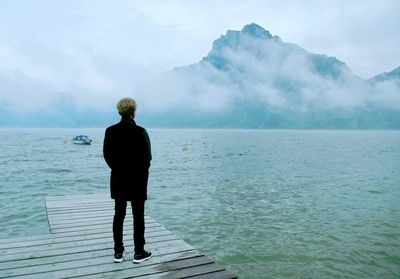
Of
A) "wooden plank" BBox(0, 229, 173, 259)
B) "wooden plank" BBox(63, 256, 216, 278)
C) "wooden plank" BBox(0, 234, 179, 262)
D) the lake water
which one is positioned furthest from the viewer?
the lake water

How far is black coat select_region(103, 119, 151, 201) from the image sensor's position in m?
7.21

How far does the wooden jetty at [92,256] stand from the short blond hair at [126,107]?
3.08m

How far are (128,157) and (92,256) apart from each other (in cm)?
256

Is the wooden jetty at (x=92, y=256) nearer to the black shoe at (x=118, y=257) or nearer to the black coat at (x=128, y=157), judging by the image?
the black shoe at (x=118, y=257)

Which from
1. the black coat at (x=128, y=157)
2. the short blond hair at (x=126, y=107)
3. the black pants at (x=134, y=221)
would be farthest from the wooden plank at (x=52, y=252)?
the short blond hair at (x=126, y=107)

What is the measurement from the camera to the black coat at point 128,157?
721 centimetres

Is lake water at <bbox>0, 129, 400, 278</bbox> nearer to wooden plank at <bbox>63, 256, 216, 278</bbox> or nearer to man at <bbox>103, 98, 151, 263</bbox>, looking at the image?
wooden plank at <bbox>63, 256, 216, 278</bbox>

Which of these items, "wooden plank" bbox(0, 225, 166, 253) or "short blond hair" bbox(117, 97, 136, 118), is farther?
"wooden plank" bbox(0, 225, 166, 253)

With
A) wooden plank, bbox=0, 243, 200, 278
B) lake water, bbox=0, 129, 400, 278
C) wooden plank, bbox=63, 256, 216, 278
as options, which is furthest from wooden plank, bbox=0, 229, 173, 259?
lake water, bbox=0, 129, 400, 278

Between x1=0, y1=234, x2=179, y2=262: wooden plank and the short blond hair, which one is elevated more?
the short blond hair

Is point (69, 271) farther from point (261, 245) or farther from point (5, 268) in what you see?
point (261, 245)

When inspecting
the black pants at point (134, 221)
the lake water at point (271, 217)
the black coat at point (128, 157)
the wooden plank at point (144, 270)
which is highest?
the black coat at point (128, 157)

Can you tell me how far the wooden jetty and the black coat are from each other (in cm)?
149

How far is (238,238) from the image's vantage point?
15164mm
